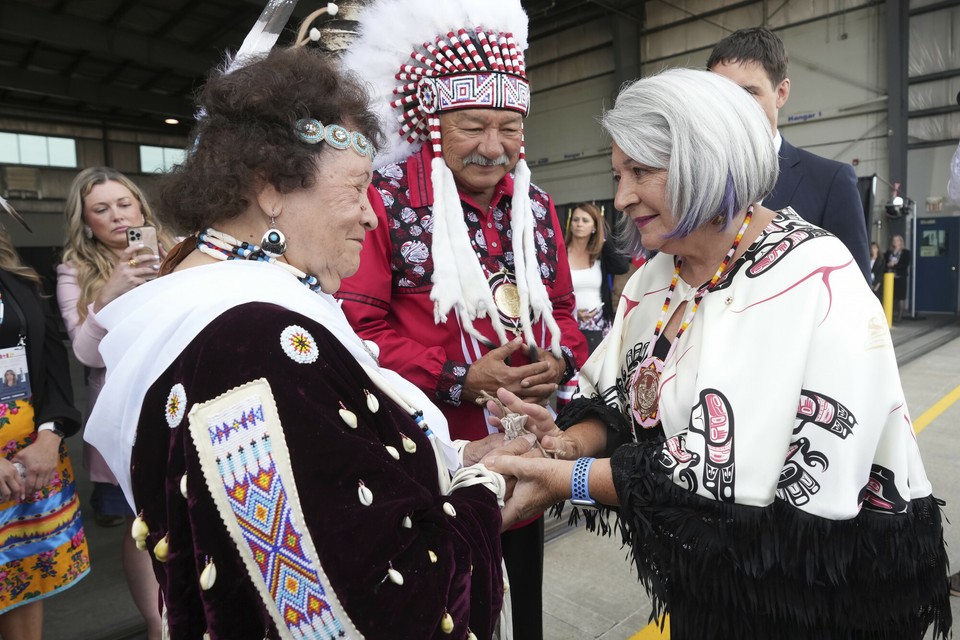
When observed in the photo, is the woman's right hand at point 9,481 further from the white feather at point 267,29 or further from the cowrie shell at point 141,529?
the white feather at point 267,29

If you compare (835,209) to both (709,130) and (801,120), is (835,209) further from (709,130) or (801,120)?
(801,120)

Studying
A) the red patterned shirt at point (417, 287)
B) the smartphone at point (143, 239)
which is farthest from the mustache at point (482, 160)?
the smartphone at point (143, 239)

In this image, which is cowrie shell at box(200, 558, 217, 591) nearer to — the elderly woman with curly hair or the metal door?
the elderly woman with curly hair

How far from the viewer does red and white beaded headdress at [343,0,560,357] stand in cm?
190

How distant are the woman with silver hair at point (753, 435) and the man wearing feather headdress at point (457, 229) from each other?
0.54 m

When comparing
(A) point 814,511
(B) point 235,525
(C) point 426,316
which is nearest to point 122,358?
(B) point 235,525

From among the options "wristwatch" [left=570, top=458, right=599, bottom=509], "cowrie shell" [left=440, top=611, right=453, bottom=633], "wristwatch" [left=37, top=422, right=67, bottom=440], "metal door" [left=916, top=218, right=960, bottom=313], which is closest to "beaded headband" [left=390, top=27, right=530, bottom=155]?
"wristwatch" [left=570, top=458, right=599, bottom=509]

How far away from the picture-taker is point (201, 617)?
3.49 ft

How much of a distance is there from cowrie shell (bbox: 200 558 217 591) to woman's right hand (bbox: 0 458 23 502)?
1.55 metres

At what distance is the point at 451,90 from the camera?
1.90 meters

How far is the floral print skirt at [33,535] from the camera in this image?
2111 mm

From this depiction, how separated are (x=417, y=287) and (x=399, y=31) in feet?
2.69

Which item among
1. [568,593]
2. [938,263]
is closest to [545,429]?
[568,593]

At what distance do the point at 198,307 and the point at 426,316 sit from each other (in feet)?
3.27
